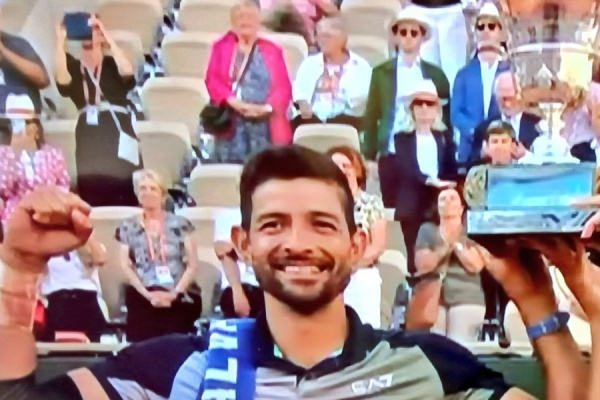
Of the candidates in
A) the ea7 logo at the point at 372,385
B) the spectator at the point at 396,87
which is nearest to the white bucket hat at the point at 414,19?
the spectator at the point at 396,87

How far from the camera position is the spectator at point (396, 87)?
1591 mm

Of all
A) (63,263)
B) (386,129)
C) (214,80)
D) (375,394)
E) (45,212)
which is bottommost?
(375,394)

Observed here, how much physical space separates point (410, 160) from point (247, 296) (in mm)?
416

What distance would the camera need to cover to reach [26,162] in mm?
1641

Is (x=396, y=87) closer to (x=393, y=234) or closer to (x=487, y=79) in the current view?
(x=487, y=79)

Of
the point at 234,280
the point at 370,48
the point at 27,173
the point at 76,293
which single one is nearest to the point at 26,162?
the point at 27,173

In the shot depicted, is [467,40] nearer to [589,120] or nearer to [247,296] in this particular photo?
[589,120]

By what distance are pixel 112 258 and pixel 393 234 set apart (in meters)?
0.56

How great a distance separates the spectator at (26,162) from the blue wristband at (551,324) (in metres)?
0.97

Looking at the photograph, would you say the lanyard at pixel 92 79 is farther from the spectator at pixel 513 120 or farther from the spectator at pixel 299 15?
the spectator at pixel 513 120

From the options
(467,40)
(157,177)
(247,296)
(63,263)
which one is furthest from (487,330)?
(63,263)

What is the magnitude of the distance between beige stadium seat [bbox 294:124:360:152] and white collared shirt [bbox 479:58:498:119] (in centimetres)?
26

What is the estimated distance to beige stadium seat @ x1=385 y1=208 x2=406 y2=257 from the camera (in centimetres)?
157

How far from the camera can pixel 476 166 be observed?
1.58 meters
